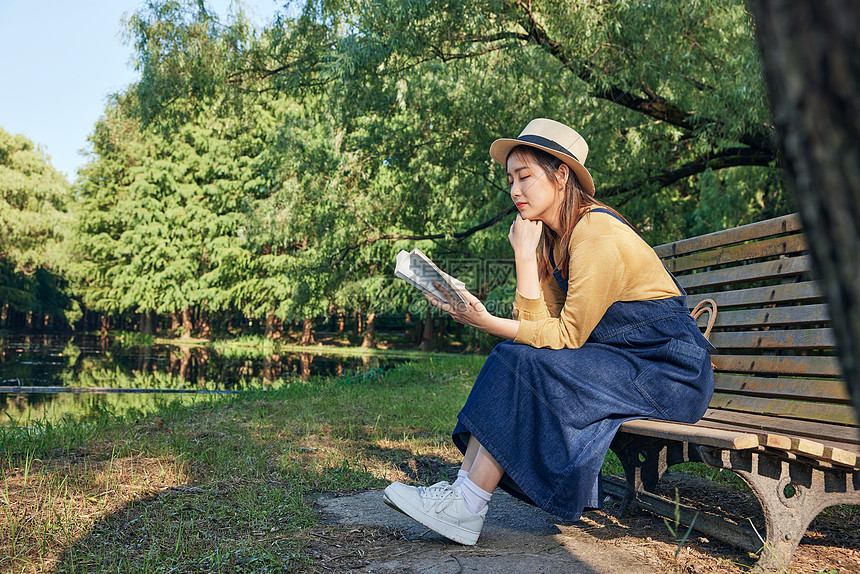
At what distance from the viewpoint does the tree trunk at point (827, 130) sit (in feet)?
2.18

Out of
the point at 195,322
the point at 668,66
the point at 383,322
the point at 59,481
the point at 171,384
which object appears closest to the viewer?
the point at 59,481

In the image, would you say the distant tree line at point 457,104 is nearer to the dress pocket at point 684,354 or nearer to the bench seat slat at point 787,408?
the bench seat slat at point 787,408

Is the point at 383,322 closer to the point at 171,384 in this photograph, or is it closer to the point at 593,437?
the point at 171,384

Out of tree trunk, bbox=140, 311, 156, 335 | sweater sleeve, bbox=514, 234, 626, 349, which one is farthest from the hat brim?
tree trunk, bbox=140, 311, 156, 335

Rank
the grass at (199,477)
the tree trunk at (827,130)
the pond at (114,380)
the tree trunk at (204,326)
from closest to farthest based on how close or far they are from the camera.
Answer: the tree trunk at (827,130), the grass at (199,477), the pond at (114,380), the tree trunk at (204,326)

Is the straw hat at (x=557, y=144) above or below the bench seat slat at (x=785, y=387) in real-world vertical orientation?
above

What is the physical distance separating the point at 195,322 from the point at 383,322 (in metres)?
10.4

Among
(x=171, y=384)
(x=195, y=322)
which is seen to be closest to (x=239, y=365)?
(x=171, y=384)

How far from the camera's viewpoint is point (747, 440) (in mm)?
1996

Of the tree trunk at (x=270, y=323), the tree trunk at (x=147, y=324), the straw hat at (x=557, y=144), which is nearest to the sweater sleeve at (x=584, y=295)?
the straw hat at (x=557, y=144)

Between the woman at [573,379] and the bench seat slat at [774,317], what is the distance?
1.53ft

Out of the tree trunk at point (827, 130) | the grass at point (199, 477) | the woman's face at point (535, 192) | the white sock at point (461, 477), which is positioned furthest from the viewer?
the woman's face at point (535, 192)

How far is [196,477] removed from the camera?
347cm

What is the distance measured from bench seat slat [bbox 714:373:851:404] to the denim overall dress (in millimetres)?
430
